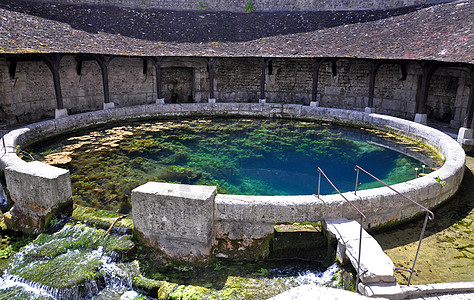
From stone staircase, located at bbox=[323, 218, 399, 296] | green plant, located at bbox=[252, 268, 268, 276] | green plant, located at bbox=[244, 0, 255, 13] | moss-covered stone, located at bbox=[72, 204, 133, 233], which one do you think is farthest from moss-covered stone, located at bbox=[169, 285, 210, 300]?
green plant, located at bbox=[244, 0, 255, 13]

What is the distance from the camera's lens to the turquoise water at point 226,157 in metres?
8.05

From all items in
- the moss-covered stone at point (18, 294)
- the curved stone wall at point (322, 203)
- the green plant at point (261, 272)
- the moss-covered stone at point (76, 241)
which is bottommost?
the moss-covered stone at point (18, 294)

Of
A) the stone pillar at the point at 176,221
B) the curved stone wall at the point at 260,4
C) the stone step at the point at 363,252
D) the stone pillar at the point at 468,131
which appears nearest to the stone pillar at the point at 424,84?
the stone pillar at the point at 468,131

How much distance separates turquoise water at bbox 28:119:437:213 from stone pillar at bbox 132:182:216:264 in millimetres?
1590

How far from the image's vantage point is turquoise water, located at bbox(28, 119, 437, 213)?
26.4 ft

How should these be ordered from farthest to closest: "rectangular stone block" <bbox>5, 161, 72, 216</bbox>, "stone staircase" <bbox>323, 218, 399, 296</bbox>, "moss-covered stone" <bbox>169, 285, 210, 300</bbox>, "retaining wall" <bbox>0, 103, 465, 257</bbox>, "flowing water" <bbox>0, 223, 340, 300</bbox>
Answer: "rectangular stone block" <bbox>5, 161, 72, 216</bbox>
"retaining wall" <bbox>0, 103, 465, 257</bbox>
"flowing water" <bbox>0, 223, 340, 300</bbox>
"moss-covered stone" <bbox>169, 285, 210, 300</bbox>
"stone staircase" <bbox>323, 218, 399, 296</bbox>

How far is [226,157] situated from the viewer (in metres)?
9.98

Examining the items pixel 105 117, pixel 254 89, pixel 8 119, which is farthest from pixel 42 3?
pixel 254 89

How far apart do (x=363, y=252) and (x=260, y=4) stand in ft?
54.6

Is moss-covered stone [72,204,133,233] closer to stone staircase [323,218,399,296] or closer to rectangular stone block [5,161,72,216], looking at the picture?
rectangular stone block [5,161,72,216]

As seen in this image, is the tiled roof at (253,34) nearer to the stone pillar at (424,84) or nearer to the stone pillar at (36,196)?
the stone pillar at (424,84)

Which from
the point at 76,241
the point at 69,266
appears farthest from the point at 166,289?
the point at 76,241

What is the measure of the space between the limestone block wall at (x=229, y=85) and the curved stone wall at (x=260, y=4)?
2.82 metres

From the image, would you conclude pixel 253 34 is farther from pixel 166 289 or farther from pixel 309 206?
pixel 166 289
